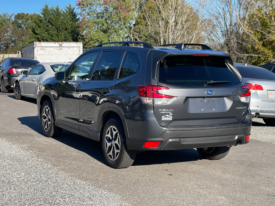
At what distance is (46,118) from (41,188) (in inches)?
130

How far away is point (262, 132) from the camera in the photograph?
9258 millimetres

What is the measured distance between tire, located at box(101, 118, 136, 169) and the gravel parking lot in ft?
0.42

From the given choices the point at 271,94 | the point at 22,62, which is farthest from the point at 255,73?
the point at 22,62

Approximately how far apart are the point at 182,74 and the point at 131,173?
153 cm

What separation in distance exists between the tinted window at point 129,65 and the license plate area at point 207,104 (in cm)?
86

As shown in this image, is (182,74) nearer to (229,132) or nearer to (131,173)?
(229,132)

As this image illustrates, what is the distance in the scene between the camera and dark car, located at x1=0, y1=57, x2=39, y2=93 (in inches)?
696

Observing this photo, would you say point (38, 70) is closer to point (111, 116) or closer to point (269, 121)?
point (269, 121)

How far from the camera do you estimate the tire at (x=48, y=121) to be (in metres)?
7.45

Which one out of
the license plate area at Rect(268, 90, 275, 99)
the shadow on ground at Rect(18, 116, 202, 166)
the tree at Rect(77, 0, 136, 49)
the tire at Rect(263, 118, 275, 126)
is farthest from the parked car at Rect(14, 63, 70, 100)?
the tree at Rect(77, 0, 136, 49)

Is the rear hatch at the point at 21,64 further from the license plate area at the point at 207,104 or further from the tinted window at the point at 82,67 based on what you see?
the license plate area at the point at 207,104

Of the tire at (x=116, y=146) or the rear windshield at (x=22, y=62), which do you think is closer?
the tire at (x=116, y=146)

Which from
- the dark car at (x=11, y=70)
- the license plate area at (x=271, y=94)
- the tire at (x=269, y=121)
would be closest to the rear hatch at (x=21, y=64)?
the dark car at (x=11, y=70)

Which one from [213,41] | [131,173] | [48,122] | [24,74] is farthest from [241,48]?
[131,173]
